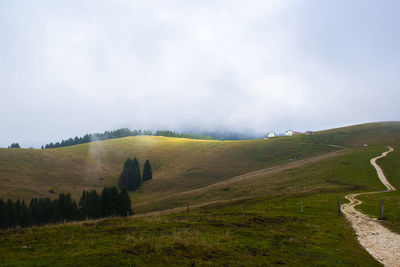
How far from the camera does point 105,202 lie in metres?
75.2

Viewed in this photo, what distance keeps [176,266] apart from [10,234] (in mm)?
18055

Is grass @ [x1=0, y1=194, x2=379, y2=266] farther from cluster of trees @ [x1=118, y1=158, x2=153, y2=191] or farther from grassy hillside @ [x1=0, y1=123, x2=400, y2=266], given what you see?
cluster of trees @ [x1=118, y1=158, x2=153, y2=191]

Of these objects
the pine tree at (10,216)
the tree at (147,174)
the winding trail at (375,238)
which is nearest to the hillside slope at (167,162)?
the tree at (147,174)

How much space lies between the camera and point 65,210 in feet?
235

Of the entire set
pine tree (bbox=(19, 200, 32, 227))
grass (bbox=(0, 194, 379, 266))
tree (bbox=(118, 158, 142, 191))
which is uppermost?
grass (bbox=(0, 194, 379, 266))

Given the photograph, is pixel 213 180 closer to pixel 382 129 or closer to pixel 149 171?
pixel 149 171

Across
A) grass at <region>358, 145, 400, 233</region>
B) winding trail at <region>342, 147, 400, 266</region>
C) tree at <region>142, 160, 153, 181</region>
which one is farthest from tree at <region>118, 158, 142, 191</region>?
winding trail at <region>342, 147, 400, 266</region>

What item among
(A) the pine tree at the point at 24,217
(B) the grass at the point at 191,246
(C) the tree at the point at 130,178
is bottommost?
(A) the pine tree at the point at 24,217

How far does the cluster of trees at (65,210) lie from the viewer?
69.9m

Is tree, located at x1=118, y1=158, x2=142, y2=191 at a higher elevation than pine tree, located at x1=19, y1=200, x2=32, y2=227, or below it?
higher

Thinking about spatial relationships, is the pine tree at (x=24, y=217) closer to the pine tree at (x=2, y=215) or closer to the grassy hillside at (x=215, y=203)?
the pine tree at (x=2, y=215)

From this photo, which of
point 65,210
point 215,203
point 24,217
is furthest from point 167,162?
point 215,203

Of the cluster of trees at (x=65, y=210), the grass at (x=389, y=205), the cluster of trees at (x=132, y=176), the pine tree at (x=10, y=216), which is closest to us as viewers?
the grass at (x=389, y=205)

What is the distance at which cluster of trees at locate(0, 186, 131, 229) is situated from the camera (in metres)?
69.9
